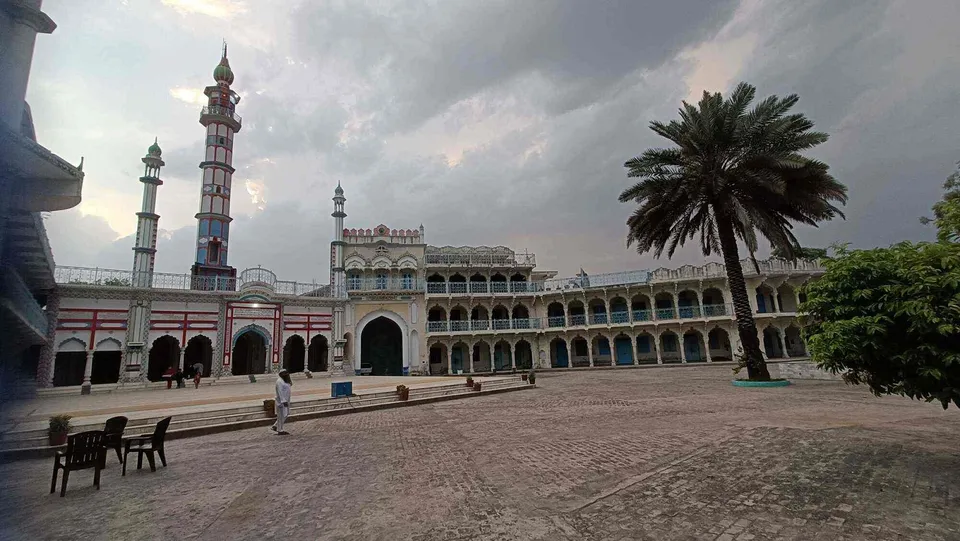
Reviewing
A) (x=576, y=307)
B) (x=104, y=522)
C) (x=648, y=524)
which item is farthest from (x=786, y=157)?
(x=576, y=307)

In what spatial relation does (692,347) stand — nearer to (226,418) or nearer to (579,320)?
(579,320)

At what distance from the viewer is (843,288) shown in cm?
530

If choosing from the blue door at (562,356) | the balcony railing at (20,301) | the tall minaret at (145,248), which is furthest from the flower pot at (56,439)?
the blue door at (562,356)

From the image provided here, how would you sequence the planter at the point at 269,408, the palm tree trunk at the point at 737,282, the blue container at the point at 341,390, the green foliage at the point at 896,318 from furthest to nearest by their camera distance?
the palm tree trunk at the point at 737,282, the blue container at the point at 341,390, the planter at the point at 269,408, the green foliage at the point at 896,318

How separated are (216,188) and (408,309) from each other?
18.4 m

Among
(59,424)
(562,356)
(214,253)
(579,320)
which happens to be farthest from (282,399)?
(562,356)

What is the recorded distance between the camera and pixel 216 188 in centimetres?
3334

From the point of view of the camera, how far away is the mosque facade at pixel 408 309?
26578 mm

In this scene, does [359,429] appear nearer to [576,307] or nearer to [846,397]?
[846,397]

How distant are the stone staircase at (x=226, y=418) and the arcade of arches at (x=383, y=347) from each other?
57.5 feet

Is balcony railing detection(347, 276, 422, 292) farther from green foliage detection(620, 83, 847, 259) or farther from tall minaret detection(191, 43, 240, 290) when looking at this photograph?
green foliage detection(620, 83, 847, 259)

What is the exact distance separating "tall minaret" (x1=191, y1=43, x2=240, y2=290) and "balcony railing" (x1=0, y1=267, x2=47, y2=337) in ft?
44.2

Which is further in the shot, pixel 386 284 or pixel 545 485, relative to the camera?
pixel 386 284

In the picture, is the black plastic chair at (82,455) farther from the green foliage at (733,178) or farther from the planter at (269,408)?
the green foliage at (733,178)
